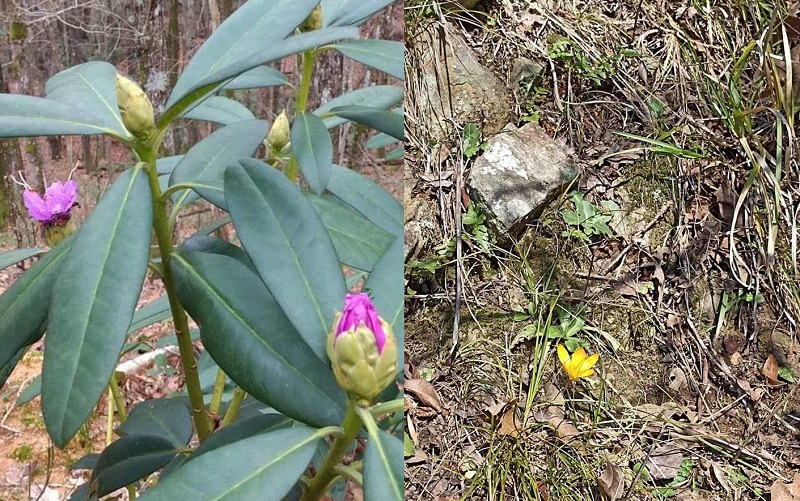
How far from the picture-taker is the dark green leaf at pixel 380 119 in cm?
49

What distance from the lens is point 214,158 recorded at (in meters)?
0.46

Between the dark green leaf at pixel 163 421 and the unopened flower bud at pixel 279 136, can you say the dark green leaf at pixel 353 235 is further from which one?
the dark green leaf at pixel 163 421

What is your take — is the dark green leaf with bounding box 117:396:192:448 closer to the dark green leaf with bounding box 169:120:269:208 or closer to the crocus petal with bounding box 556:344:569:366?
the dark green leaf with bounding box 169:120:269:208

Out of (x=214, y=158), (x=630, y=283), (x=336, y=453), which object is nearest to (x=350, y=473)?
(x=336, y=453)

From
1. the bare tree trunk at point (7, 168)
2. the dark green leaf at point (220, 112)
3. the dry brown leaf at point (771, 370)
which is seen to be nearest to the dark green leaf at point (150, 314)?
the dark green leaf at point (220, 112)

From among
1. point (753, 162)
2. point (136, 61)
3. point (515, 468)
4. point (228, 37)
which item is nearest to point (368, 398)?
point (228, 37)

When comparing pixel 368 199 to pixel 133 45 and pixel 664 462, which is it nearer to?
pixel 664 462

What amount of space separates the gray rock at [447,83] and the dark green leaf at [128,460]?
371 millimetres

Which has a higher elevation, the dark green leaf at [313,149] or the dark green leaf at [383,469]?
the dark green leaf at [313,149]

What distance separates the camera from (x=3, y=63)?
119 centimetres

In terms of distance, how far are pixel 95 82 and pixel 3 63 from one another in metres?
0.92

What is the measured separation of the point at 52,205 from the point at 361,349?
45cm

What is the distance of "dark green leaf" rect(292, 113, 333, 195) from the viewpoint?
49cm

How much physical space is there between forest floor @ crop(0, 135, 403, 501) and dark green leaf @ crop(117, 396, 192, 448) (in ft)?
1.63
